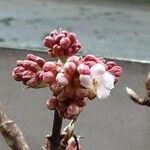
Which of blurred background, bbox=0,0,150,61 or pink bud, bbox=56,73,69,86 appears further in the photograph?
blurred background, bbox=0,0,150,61

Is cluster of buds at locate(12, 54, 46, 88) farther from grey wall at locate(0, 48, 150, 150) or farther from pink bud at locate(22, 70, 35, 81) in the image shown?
grey wall at locate(0, 48, 150, 150)

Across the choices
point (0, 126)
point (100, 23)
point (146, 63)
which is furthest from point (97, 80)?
point (100, 23)

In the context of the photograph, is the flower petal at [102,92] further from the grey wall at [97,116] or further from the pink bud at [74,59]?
the grey wall at [97,116]

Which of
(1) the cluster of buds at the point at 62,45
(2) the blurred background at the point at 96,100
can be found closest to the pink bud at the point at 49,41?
(1) the cluster of buds at the point at 62,45

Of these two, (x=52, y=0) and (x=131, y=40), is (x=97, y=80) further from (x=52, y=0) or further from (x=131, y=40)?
(x=52, y=0)

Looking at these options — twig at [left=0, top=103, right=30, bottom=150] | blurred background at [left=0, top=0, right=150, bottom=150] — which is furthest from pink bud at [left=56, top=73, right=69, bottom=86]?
blurred background at [left=0, top=0, right=150, bottom=150]

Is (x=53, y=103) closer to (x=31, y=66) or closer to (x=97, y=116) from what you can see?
(x=31, y=66)

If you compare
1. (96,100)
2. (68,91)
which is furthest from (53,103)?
(96,100)
